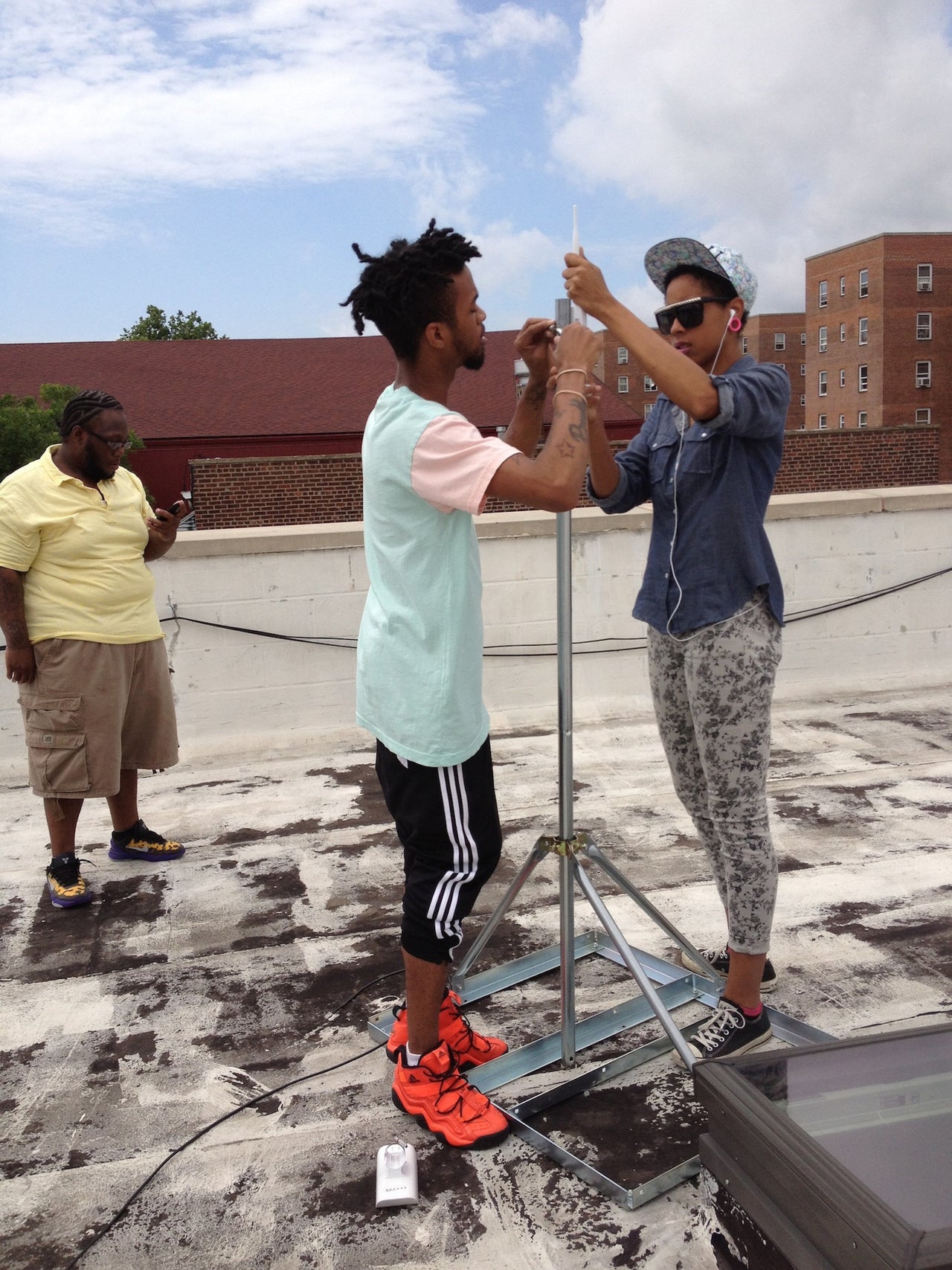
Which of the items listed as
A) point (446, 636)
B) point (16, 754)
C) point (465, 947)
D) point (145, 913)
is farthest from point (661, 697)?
point (16, 754)

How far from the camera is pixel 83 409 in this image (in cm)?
356

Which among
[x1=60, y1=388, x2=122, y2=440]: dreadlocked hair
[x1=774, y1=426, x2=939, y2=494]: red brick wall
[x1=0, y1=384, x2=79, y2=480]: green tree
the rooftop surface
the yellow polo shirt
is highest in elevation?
[x1=0, y1=384, x2=79, y2=480]: green tree

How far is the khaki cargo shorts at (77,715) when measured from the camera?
3.63m

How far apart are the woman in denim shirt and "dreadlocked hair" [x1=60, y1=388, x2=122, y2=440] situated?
1.93 meters

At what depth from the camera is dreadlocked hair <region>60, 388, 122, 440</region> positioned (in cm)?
356

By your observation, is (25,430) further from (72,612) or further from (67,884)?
(67,884)

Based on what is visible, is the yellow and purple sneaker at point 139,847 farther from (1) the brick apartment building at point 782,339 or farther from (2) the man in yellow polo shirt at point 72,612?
(1) the brick apartment building at point 782,339

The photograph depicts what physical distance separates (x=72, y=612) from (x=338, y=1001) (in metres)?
1.67

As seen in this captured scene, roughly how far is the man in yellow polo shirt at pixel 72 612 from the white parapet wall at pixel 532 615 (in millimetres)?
1762

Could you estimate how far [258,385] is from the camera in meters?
28.4

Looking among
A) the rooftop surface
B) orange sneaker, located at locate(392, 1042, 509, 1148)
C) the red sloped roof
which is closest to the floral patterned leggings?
the rooftop surface

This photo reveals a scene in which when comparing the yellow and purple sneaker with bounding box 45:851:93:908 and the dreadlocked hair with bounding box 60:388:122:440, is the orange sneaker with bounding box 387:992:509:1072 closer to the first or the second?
the yellow and purple sneaker with bounding box 45:851:93:908

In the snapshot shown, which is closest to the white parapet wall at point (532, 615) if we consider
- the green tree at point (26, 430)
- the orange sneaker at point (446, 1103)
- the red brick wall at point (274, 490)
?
the orange sneaker at point (446, 1103)

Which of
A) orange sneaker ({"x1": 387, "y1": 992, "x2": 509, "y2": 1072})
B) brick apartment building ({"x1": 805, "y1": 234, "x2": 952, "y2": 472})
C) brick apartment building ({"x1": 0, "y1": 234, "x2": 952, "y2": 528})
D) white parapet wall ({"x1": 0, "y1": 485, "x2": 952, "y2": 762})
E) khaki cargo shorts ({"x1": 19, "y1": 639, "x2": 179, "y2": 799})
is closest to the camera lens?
orange sneaker ({"x1": 387, "y1": 992, "x2": 509, "y2": 1072})
